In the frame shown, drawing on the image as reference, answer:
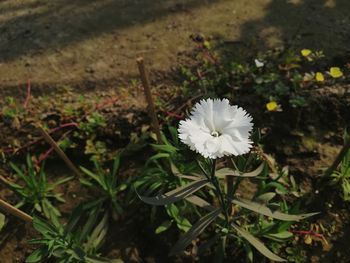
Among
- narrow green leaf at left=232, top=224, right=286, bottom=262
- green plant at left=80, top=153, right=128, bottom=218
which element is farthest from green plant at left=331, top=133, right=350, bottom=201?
green plant at left=80, top=153, right=128, bottom=218

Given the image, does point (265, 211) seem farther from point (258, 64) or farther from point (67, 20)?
point (67, 20)

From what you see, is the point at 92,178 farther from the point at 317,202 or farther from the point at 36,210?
the point at 317,202

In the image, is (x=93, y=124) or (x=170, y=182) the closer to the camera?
(x=170, y=182)

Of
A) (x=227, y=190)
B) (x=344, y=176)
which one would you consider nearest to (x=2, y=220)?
(x=227, y=190)

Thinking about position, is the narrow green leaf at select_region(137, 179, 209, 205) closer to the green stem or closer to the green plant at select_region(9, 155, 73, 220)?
the green stem

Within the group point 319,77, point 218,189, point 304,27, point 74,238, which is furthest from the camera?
point 304,27

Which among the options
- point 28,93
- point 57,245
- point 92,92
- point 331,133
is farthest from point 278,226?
point 28,93
